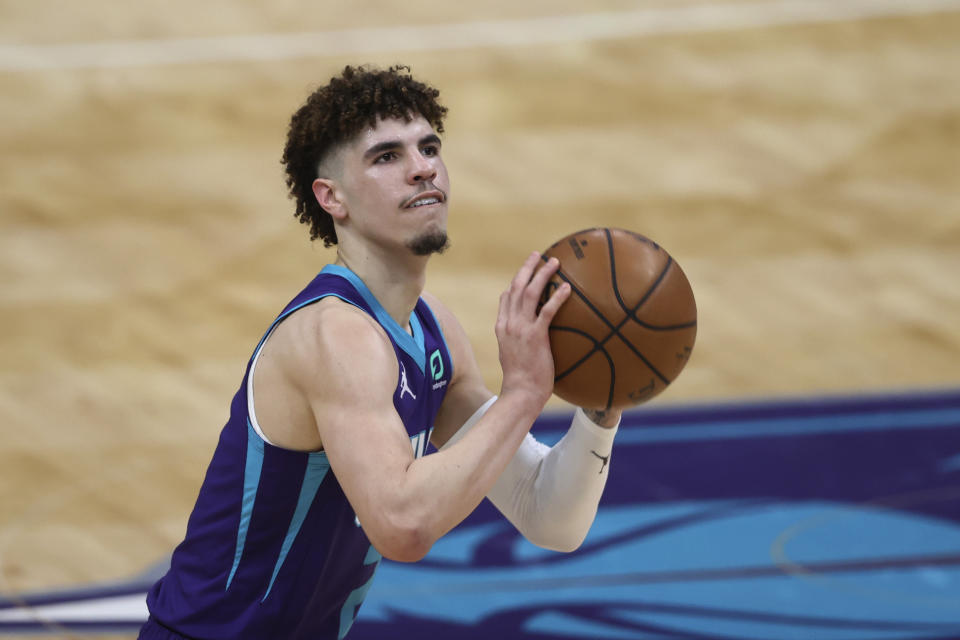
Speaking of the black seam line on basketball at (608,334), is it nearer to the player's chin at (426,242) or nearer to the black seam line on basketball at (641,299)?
the black seam line on basketball at (641,299)

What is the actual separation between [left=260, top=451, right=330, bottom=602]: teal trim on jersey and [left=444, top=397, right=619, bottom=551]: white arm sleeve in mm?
520

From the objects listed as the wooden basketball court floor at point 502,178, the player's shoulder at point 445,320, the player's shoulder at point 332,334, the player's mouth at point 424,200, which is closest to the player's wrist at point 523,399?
the player's shoulder at point 332,334

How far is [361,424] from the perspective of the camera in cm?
205

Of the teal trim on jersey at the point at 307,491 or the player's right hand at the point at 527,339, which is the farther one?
the teal trim on jersey at the point at 307,491

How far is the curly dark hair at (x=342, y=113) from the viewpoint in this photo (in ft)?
8.16

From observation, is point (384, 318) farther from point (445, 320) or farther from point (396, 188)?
point (445, 320)

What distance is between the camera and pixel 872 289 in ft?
20.2

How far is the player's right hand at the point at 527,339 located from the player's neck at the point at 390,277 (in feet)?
0.97

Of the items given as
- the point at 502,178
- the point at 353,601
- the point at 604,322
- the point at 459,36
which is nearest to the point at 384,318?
the point at 604,322

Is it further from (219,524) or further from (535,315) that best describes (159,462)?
(535,315)

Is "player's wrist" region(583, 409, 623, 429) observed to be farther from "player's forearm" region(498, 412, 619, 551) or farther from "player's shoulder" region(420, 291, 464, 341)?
"player's shoulder" region(420, 291, 464, 341)

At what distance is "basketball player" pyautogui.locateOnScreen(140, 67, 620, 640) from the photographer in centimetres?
204

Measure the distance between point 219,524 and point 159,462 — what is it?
298 cm

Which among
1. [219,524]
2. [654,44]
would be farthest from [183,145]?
[219,524]
